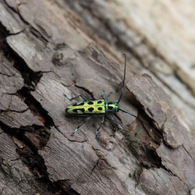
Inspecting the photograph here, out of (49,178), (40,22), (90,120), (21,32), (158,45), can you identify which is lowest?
(49,178)

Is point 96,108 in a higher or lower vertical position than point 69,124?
higher

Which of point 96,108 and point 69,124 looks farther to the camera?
point 96,108

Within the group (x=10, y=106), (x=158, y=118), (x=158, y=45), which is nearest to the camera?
(x=10, y=106)

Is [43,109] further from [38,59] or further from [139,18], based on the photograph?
[139,18]

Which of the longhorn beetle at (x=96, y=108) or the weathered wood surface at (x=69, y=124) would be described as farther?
the longhorn beetle at (x=96, y=108)

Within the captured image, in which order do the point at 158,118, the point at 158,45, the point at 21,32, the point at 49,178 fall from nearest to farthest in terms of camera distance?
the point at 49,178, the point at 158,118, the point at 21,32, the point at 158,45

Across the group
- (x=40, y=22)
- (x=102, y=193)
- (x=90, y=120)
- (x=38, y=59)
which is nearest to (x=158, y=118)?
(x=90, y=120)

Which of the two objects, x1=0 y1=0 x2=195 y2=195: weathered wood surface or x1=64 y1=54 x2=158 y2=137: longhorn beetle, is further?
x1=64 y1=54 x2=158 y2=137: longhorn beetle

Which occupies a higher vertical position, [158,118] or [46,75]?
[158,118]
